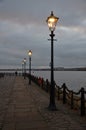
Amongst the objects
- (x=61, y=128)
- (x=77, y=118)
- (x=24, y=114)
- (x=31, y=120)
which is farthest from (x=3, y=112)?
(x=61, y=128)

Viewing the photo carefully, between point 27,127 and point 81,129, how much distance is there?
6.07 ft

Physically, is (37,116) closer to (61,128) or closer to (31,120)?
(31,120)

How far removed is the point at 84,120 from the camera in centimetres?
1191

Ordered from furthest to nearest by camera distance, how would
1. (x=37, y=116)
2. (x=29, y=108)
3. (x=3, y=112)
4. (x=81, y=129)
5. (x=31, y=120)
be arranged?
(x=29, y=108) < (x=3, y=112) < (x=37, y=116) < (x=31, y=120) < (x=81, y=129)

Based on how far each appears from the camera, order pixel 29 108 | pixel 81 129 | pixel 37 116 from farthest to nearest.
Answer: pixel 29 108 < pixel 37 116 < pixel 81 129

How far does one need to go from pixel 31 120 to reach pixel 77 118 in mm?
1989

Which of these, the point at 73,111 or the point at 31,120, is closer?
the point at 31,120

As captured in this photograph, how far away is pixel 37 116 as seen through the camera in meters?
12.7

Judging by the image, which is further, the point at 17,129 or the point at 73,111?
the point at 73,111

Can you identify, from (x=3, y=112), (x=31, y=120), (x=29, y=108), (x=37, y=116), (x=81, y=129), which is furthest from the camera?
(x=29, y=108)

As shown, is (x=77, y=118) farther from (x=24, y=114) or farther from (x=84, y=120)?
(x=24, y=114)

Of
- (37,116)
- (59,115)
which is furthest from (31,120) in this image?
(59,115)

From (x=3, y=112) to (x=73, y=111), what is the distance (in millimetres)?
3332

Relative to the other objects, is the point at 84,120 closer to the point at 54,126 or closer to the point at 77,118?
the point at 77,118
